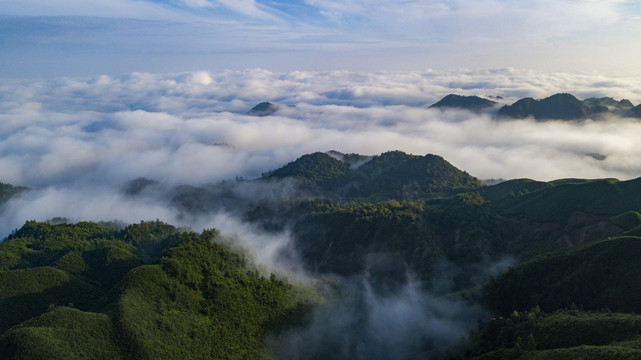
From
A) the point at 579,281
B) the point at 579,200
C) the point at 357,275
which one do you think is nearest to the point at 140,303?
the point at 357,275

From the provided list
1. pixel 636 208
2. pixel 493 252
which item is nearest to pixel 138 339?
pixel 493 252

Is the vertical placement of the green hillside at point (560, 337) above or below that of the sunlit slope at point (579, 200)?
below

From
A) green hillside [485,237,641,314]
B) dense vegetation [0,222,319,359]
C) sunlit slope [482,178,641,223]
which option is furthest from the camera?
sunlit slope [482,178,641,223]

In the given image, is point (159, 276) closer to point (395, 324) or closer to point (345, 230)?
point (395, 324)

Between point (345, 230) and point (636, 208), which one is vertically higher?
point (636, 208)

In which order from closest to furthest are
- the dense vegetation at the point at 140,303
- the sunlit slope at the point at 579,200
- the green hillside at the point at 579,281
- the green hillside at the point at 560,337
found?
the green hillside at the point at 560,337
the dense vegetation at the point at 140,303
the green hillside at the point at 579,281
the sunlit slope at the point at 579,200

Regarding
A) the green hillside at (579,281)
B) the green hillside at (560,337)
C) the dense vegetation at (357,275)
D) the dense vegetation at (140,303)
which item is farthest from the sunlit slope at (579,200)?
the dense vegetation at (140,303)

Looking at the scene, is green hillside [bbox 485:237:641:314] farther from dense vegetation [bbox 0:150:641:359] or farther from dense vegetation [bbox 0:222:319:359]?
dense vegetation [bbox 0:222:319:359]

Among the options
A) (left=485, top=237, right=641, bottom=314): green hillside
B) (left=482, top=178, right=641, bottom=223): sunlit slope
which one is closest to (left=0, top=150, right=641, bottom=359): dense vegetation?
(left=485, top=237, right=641, bottom=314): green hillside

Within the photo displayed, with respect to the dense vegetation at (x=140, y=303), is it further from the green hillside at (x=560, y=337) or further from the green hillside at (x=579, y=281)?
the green hillside at (x=579, y=281)
